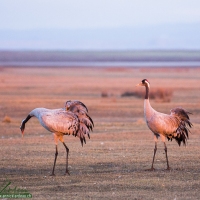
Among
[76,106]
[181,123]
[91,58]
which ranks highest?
[76,106]

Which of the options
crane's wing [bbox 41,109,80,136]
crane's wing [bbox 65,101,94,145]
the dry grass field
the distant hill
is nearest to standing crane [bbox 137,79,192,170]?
the dry grass field

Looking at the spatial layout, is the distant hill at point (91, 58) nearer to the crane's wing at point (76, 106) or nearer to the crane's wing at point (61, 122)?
the crane's wing at point (76, 106)

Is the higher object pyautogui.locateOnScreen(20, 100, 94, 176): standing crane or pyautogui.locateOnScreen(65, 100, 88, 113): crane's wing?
pyautogui.locateOnScreen(65, 100, 88, 113): crane's wing

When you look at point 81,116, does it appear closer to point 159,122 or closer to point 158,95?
point 159,122

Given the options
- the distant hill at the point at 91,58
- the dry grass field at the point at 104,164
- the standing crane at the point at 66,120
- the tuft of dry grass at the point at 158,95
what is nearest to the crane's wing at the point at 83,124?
the standing crane at the point at 66,120

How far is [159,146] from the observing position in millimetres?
17594

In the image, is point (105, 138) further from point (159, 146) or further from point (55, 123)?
point (55, 123)

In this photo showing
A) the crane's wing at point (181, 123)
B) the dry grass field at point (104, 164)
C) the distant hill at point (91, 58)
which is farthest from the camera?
the distant hill at point (91, 58)

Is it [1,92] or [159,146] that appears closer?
[159,146]

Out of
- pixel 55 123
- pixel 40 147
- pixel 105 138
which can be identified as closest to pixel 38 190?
pixel 55 123

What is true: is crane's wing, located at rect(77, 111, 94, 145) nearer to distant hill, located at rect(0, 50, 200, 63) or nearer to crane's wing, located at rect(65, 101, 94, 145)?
crane's wing, located at rect(65, 101, 94, 145)

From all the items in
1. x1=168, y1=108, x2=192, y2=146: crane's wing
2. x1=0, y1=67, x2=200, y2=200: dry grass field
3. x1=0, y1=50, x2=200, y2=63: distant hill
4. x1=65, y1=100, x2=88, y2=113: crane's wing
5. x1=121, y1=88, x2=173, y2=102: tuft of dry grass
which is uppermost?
x1=65, y1=100, x2=88, y2=113: crane's wing

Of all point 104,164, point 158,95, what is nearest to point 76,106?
point 104,164

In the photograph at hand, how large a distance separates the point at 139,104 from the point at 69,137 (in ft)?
41.8
